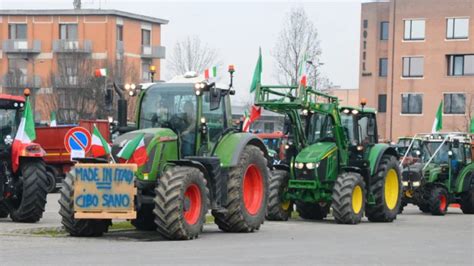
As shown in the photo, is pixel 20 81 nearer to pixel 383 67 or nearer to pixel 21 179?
pixel 383 67

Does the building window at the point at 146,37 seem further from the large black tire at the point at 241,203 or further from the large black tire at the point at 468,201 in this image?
the large black tire at the point at 241,203

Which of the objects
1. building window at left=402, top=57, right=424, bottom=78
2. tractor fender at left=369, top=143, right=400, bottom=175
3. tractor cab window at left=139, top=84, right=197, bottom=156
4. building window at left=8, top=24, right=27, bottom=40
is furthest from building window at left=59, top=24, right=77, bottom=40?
tractor cab window at left=139, top=84, right=197, bottom=156

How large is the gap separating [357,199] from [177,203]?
772cm

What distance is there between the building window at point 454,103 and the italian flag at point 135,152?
58976 mm

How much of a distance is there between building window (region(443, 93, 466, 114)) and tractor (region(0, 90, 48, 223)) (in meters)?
56.5

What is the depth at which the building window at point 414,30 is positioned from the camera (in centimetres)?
7625

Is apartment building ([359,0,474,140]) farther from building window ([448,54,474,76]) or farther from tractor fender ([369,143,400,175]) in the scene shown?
tractor fender ([369,143,400,175])

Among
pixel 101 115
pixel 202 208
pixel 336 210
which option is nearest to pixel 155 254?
pixel 202 208

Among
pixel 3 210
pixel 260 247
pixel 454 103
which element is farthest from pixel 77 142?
pixel 454 103

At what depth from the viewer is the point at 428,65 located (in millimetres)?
76000

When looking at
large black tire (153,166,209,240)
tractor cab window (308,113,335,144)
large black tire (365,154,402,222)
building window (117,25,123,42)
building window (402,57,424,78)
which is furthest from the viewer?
building window (402,57,424,78)

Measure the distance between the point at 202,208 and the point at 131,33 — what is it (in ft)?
195

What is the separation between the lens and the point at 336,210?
934 inches

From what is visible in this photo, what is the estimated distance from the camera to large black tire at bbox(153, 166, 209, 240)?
1775cm
